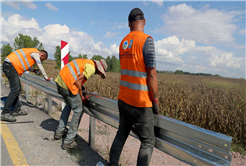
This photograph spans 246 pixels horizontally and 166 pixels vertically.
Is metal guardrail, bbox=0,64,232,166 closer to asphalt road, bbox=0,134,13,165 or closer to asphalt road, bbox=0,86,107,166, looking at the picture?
asphalt road, bbox=0,86,107,166

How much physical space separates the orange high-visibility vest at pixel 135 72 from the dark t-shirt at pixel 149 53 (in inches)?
1.8

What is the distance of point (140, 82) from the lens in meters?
1.91

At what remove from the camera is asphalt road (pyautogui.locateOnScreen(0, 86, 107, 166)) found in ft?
8.58

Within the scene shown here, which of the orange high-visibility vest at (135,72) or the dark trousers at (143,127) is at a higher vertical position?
the orange high-visibility vest at (135,72)

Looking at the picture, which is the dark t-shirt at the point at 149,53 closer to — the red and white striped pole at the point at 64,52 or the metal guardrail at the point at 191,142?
the metal guardrail at the point at 191,142

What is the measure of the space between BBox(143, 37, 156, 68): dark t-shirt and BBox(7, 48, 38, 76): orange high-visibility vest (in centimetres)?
374

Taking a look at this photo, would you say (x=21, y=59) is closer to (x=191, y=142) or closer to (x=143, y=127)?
(x=143, y=127)

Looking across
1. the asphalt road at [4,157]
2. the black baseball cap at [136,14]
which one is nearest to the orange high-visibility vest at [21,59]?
the asphalt road at [4,157]

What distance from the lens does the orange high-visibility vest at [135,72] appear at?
1.89 meters

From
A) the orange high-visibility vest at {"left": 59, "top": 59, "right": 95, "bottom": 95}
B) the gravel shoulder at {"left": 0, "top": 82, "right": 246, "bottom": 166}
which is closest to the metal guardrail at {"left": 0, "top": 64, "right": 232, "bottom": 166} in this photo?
the gravel shoulder at {"left": 0, "top": 82, "right": 246, "bottom": 166}

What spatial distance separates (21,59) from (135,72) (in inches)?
144


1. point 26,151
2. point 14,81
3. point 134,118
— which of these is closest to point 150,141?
point 134,118

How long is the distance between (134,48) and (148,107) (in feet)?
2.23

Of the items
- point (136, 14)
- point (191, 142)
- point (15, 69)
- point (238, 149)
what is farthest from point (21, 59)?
point (238, 149)
